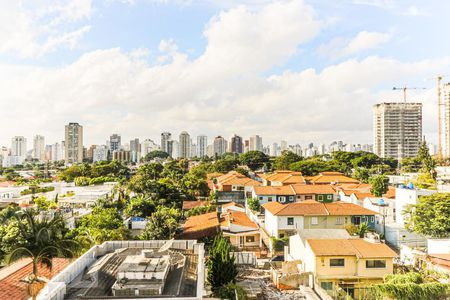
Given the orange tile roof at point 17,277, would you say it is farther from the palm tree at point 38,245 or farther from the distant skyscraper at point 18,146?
the distant skyscraper at point 18,146

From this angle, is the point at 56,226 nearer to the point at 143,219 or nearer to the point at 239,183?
the point at 143,219

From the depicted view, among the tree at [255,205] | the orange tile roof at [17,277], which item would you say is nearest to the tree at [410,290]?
the orange tile roof at [17,277]

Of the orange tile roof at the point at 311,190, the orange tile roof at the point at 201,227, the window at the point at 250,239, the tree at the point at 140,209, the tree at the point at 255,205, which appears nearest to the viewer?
the orange tile roof at the point at 201,227

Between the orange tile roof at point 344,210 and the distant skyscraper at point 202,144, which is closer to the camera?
the orange tile roof at point 344,210

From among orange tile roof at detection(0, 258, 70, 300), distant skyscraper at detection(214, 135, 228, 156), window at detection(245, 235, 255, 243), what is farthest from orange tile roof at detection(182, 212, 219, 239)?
distant skyscraper at detection(214, 135, 228, 156)

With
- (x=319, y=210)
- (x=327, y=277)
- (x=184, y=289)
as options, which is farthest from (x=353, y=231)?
(x=184, y=289)

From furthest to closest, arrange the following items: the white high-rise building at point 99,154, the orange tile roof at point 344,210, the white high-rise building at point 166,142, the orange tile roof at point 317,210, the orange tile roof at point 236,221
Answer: the white high-rise building at point 166,142 < the white high-rise building at point 99,154 < the orange tile roof at point 344,210 < the orange tile roof at point 317,210 < the orange tile roof at point 236,221
